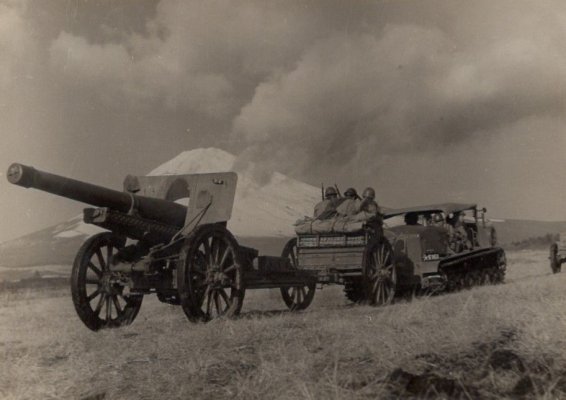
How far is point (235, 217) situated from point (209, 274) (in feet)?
205

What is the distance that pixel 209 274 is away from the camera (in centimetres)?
767

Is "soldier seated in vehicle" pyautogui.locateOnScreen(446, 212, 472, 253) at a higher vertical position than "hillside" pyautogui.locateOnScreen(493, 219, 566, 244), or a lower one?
lower

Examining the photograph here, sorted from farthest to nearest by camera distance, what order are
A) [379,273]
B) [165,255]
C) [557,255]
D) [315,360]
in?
1. [557,255]
2. [379,273]
3. [165,255]
4. [315,360]

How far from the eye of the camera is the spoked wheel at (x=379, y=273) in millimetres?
10105

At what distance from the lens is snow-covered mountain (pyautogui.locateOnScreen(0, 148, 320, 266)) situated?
4838 cm

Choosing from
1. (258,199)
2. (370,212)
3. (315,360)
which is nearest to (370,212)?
(370,212)

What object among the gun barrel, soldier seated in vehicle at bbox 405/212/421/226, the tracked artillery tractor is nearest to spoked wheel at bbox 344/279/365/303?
the tracked artillery tractor

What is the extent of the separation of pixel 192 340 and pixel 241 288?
7.43 ft

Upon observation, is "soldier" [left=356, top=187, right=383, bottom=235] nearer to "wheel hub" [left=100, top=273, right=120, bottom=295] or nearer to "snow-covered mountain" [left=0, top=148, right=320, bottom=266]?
"wheel hub" [left=100, top=273, right=120, bottom=295]

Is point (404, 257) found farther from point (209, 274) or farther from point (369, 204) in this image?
point (209, 274)

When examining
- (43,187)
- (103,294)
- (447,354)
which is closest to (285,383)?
(447,354)

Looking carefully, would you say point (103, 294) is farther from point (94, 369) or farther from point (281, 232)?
point (281, 232)

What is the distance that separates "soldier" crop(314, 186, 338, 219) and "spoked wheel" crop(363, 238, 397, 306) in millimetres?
1106

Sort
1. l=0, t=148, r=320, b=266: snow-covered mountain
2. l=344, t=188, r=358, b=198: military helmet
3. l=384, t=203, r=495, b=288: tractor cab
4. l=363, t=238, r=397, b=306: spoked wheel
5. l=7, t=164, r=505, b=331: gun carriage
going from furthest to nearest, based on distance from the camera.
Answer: l=0, t=148, r=320, b=266: snow-covered mountain
l=384, t=203, r=495, b=288: tractor cab
l=344, t=188, r=358, b=198: military helmet
l=363, t=238, r=397, b=306: spoked wheel
l=7, t=164, r=505, b=331: gun carriage
